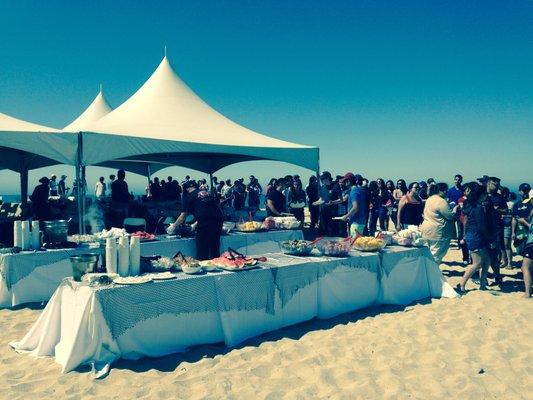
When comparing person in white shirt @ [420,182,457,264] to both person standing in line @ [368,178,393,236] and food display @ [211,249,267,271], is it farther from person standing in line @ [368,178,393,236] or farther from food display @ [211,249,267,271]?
person standing in line @ [368,178,393,236]

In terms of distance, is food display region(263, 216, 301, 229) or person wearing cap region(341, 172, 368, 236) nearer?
person wearing cap region(341, 172, 368, 236)

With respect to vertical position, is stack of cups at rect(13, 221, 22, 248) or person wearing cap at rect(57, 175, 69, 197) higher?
person wearing cap at rect(57, 175, 69, 197)

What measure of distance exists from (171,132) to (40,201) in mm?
2543

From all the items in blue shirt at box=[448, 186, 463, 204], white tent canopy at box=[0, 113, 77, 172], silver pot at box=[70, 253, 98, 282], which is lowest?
silver pot at box=[70, 253, 98, 282]

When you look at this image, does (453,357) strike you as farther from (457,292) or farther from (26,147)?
(26,147)

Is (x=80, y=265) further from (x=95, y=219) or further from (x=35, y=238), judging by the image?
(x=95, y=219)

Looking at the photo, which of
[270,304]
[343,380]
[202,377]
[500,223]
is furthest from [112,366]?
[500,223]

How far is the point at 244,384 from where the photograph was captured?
2.75m

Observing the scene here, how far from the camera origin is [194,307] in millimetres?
3285

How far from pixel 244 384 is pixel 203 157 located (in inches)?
334

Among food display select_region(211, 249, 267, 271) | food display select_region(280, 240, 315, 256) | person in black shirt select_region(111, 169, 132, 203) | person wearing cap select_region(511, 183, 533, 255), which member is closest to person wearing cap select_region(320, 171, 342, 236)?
person wearing cap select_region(511, 183, 533, 255)

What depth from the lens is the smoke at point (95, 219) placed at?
6.21 meters

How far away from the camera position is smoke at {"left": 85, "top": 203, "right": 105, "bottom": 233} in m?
6.21

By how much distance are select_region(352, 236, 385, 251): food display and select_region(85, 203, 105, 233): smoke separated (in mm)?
3730
